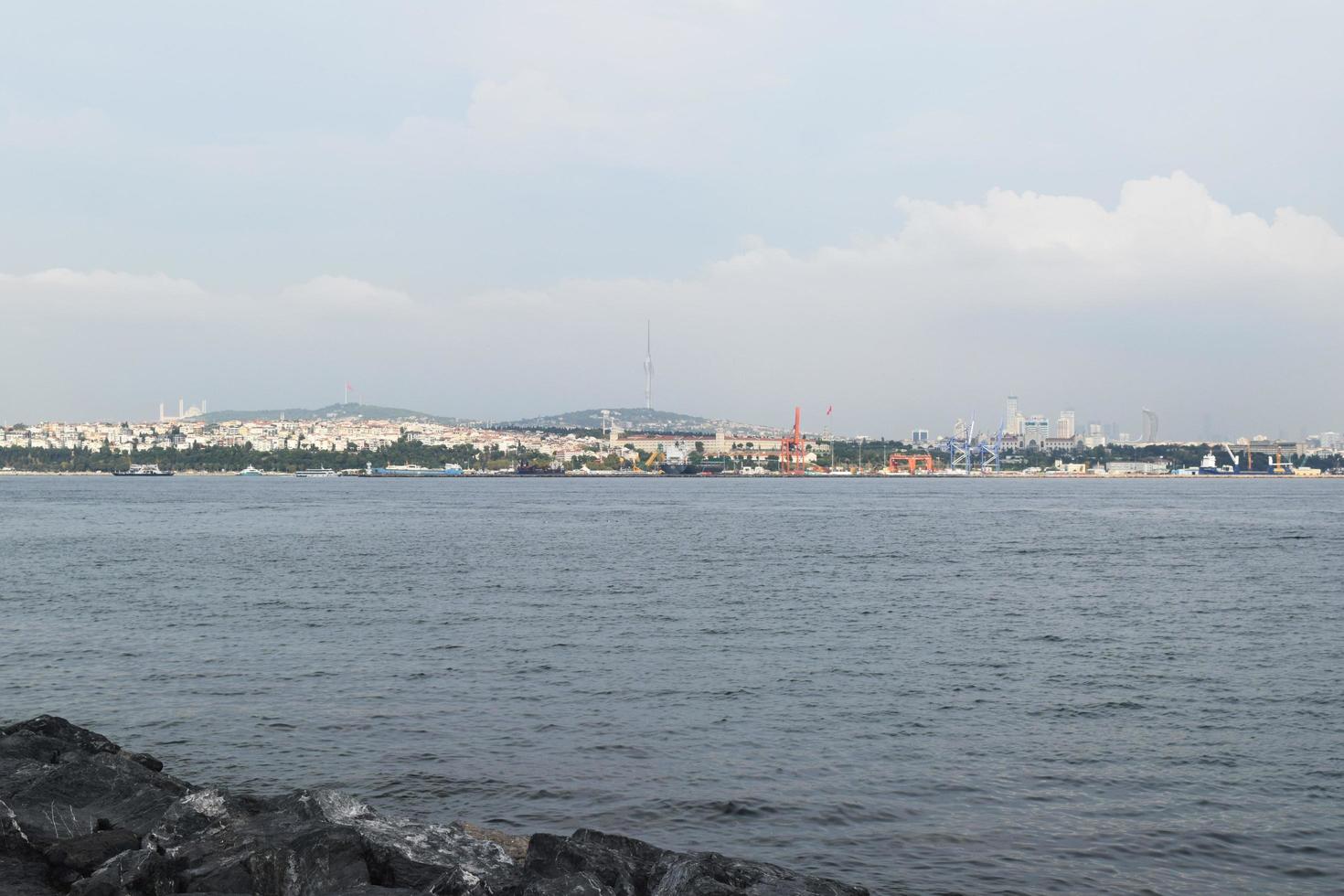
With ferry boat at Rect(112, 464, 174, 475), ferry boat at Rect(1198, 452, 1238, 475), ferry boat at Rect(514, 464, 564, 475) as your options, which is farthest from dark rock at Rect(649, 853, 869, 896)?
ferry boat at Rect(1198, 452, 1238, 475)

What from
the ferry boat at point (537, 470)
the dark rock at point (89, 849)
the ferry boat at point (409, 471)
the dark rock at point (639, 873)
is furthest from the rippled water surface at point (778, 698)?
the ferry boat at point (537, 470)

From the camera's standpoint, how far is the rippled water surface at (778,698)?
24.3ft

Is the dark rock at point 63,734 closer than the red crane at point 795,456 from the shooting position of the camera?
Yes

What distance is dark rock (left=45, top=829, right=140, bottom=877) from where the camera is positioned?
5949 millimetres

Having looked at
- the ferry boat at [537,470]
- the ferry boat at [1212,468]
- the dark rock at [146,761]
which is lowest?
the ferry boat at [537,470]

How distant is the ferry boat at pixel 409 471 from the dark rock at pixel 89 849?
136 m

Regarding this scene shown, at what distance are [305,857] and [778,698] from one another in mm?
6474

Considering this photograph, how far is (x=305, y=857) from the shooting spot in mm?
5613

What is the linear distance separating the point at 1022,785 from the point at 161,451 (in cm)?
16687

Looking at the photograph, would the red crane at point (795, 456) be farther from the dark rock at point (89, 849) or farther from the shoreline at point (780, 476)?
the dark rock at point (89, 849)

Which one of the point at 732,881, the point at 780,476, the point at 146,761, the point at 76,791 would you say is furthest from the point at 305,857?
the point at 780,476

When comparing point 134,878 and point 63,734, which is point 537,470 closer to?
point 63,734

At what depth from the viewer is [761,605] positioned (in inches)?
742

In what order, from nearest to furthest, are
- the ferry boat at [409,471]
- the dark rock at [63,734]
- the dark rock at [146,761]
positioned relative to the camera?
the dark rock at [146,761], the dark rock at [63,734], the ferry boat at [409,471]
